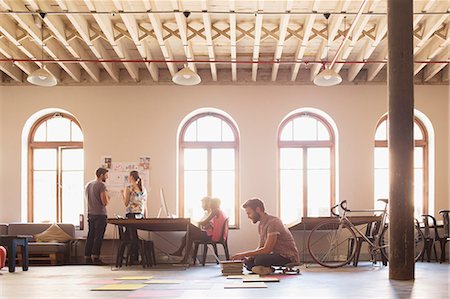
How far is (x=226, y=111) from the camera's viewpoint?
11.9 meters

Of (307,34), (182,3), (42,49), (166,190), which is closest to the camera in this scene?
(182,3)

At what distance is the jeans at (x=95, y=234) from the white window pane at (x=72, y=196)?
2237 millimetres

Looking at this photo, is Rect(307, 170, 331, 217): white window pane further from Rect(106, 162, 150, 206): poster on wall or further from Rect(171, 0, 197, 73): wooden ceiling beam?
Rect(171, 0, 197, 73): wooden ceiling beam

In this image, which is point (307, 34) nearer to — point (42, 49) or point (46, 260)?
point (42, 49)

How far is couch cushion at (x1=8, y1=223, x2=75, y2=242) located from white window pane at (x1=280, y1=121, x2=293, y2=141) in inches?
160

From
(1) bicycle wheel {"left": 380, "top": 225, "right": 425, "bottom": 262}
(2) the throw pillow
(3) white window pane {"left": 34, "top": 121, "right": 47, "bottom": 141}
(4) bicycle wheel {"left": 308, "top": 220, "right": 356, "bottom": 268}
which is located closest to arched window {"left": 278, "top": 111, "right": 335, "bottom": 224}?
(4) bicycle wheel {"left": 308, "top": 220, "right": 356, "bottom": 268}

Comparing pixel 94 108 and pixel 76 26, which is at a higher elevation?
pixel 76 26

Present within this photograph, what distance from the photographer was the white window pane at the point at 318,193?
40.0 ft

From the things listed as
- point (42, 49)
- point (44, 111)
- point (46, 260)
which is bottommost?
point (46, 260)

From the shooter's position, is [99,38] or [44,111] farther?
[44,111]

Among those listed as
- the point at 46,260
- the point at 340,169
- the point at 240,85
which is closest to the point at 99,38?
the point at 240,85

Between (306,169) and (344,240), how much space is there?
1665 millimetres

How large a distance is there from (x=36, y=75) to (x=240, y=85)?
13.0 ft

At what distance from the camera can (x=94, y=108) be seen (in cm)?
1191
